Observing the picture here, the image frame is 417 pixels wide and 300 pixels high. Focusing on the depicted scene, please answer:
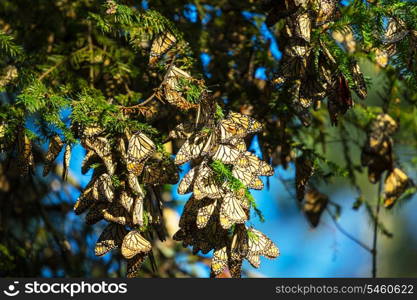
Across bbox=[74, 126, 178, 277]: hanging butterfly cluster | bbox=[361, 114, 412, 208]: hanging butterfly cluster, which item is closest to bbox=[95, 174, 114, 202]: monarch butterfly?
bbox=[74, 126, 178, 277]: hanging butterfly cluster

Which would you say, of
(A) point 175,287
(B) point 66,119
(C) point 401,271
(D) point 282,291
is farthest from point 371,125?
(C) point 401,271

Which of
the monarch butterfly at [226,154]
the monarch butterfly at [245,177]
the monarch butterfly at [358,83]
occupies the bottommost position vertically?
the monarch butterfly at [245,177]

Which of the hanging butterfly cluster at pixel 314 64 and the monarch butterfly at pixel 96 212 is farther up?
the hanging butterfly cluster at pixel 314 64

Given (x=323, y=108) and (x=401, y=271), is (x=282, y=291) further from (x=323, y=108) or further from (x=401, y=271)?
(x=401, y=271)

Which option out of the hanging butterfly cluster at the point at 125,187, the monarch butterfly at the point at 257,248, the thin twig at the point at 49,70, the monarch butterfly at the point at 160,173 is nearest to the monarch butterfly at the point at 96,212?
the hanging butterfly cluster at the point at 125,187

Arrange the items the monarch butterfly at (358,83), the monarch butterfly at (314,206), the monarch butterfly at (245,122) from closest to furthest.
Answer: the monarch butterfly at (245,122) < the monarch butterfly at (358,83) < the monarch butterfly at (314,206)

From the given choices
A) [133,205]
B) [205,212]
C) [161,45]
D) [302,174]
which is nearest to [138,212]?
[133,205]

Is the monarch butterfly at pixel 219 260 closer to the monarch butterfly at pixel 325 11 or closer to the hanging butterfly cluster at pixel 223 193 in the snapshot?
the hanging butterfly cluster at pixel 223 193
